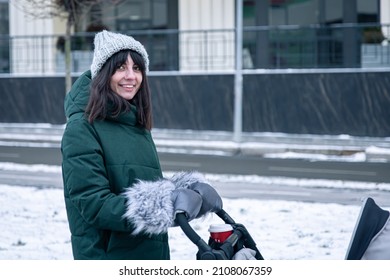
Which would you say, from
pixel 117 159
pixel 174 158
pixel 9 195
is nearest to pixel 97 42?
pixel 117 159

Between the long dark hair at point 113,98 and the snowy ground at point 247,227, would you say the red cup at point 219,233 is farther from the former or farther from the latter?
the snowy ground at point 247,227

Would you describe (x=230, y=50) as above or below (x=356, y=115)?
above

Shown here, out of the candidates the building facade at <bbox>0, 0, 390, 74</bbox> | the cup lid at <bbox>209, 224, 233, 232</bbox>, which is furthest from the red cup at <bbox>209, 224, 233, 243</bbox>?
the building facade at <bbox>0, 0, 390, 74</bbox>

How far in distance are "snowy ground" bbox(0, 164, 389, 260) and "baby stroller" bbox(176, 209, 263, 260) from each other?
3234 millimetres

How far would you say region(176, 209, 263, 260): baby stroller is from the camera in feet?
10.3

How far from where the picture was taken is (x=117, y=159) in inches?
137

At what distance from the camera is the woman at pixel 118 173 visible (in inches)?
131

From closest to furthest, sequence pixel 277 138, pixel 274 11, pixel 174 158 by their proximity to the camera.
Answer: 1. pixel 174 158
2. pixel 277 138
3. pixel 274 11

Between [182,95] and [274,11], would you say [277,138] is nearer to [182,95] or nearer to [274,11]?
[182,95]

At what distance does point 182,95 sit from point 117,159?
20.3 meters

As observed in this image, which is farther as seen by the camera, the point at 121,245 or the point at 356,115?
the point at 356,115

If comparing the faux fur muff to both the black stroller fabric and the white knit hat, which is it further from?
the black stroller fabric

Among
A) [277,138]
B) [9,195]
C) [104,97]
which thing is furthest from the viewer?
[277,138]

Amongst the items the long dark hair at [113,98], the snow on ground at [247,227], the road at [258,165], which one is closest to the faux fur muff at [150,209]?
the long dark hair at [113,98]
